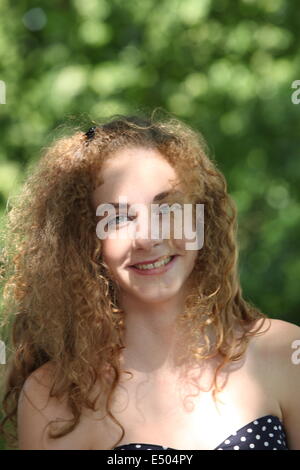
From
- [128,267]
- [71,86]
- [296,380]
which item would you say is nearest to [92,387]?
[128,267]

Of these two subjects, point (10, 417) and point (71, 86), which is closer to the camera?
point (10, 417)

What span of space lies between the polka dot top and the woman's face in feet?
1.05

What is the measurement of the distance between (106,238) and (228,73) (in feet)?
8.03

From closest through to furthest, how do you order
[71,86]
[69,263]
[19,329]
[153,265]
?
[153,265], [69,263], [19,329], [71,86]

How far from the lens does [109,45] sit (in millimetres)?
4125

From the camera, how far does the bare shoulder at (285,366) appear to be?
161 centimetres

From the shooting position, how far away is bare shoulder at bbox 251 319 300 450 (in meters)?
1.61

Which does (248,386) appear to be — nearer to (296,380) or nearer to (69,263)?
(296,380)

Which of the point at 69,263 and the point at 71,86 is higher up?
the point at 71,86
